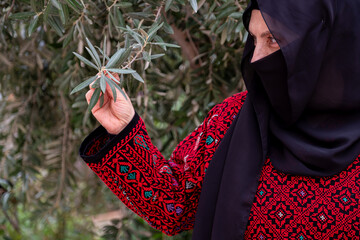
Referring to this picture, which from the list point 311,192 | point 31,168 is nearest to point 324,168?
point 311,192

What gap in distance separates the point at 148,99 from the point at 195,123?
0.70 feet

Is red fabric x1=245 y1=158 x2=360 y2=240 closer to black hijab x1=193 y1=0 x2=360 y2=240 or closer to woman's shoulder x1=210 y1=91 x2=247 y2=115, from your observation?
black hijab x1=193 y1=0 x2=360 y2=240

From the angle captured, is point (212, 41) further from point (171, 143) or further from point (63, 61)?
point (63, 61)

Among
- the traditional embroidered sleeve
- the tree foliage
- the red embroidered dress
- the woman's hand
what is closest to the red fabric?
the red embroidered dress

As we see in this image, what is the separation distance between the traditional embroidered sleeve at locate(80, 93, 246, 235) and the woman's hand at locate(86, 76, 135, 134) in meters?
0.02

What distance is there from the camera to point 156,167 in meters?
1.41

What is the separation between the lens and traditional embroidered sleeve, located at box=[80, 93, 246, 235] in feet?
4.42

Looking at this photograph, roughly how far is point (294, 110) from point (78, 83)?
0.81 meters

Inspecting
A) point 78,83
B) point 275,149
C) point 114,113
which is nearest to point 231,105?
point 275,149

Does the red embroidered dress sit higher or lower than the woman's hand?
lower

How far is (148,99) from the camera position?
6.15 feet

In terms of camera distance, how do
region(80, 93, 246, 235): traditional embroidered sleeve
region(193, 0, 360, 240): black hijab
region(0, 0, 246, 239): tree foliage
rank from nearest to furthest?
region(193, 0, 360, 240): black hijab < region(80, 93, 246, 235): traditional embroidered sleeve < region(0, 0, 246, 239): tree foliage

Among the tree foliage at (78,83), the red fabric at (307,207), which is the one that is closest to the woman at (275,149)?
the red fabric at (307,207)

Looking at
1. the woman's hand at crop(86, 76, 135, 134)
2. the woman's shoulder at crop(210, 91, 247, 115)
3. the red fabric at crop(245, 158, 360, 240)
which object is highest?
the woman's hand at crop(86, 76, 135, 134)
